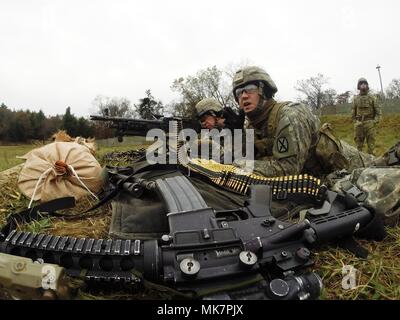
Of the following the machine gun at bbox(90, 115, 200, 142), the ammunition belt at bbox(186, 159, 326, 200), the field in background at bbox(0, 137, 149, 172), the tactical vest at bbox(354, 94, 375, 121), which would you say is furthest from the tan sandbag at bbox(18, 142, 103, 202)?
the tactical vest at bbox(354, 94, 375, 121)

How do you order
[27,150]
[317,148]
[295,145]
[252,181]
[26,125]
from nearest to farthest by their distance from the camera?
[252,181] → [295,145] → [317,148] → [27,150] → [26,125]

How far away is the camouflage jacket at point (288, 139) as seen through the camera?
12.5 feet

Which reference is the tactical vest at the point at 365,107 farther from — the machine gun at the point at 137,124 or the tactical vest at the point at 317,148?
the machine gun at the point at 137,124

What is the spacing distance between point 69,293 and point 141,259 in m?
0.37

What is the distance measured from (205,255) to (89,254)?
21.9 inches

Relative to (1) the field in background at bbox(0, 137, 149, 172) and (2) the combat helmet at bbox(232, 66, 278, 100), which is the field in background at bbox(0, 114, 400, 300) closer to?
(2) the combat helmet at bbox(232, 66, 278, 100)

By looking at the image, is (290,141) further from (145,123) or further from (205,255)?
(205,255)

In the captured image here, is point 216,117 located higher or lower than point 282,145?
higher

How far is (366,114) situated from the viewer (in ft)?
38.6

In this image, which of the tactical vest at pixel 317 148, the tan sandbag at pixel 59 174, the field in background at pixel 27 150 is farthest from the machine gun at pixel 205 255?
the field in background at pixel 27 150

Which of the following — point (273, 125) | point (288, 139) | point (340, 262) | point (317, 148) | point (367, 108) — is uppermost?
point (367, 108)

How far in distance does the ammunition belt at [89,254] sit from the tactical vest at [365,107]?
451 inches

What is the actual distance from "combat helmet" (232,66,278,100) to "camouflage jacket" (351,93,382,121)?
832cm

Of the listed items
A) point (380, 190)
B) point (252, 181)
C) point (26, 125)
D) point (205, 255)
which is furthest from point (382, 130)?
point (26, 125)
